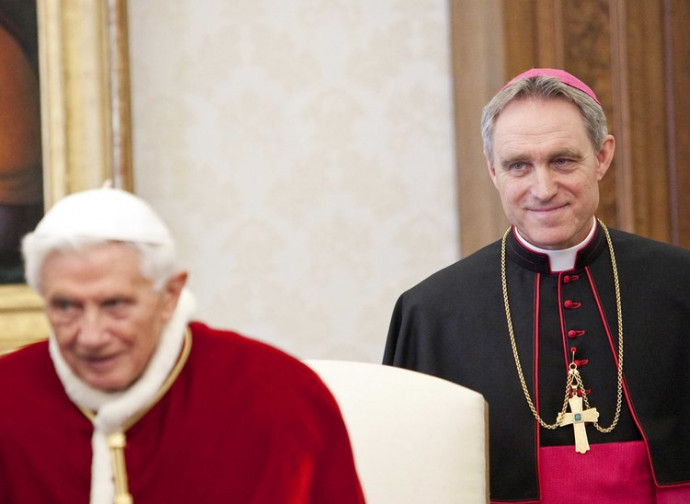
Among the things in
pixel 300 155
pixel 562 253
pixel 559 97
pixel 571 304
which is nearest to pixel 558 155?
pixel 559 97

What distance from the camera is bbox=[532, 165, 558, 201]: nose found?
257cm

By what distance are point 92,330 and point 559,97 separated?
1486mm

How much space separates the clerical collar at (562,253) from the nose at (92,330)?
1433mm

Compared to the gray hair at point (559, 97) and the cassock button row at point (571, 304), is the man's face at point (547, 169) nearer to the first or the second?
the gray hair at point (559, 97)

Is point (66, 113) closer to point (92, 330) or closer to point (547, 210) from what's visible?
point (547, 210)

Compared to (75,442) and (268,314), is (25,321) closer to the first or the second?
(268,314)

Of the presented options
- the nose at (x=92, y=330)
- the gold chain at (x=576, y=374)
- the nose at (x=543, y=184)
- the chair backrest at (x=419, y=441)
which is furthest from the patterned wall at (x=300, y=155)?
the nose at (x=92, y=330)

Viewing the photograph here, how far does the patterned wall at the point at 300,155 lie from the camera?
3680 mm

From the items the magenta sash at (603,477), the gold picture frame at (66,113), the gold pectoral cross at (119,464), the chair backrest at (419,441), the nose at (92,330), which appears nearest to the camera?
the nose at (92,330)

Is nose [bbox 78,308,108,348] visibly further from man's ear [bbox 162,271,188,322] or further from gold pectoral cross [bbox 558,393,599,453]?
gold pectoral cross [bbox 558,393,599,453]

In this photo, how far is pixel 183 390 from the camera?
1.78 m

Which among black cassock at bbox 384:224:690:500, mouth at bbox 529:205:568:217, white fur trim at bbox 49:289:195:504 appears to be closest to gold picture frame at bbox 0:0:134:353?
black cassock at bbox 384:224:690:500

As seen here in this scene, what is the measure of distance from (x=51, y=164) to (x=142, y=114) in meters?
0.38

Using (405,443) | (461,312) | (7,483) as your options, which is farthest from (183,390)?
(461,312)
